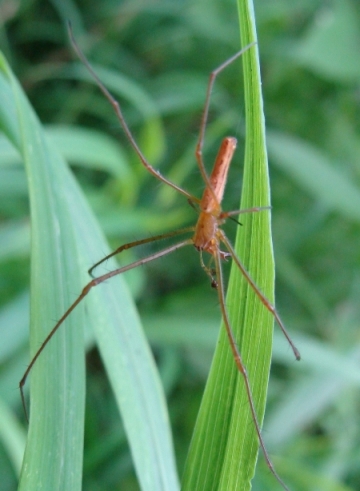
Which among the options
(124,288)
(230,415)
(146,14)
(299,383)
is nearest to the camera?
(230,415)

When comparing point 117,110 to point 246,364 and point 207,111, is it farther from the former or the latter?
point 246,364

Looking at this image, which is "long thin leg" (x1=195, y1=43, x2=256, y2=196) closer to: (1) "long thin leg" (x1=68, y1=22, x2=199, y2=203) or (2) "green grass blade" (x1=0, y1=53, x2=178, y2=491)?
(1) "long thin leg" (x1=68, y1=22, x2=199, y2=203)

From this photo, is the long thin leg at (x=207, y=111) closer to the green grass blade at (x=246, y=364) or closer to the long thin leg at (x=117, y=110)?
the long thin leg at (x=117, y=110)

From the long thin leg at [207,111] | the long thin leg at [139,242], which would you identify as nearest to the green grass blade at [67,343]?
the long thin leg at [139,242]

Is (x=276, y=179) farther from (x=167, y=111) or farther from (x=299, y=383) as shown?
(x=299, y=383)

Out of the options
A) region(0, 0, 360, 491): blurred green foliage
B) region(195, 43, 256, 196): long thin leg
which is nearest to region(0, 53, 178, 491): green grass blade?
region(195, 43, 256, 196): long thin leg

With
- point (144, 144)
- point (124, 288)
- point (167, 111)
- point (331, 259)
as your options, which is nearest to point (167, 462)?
point (124, 288)
